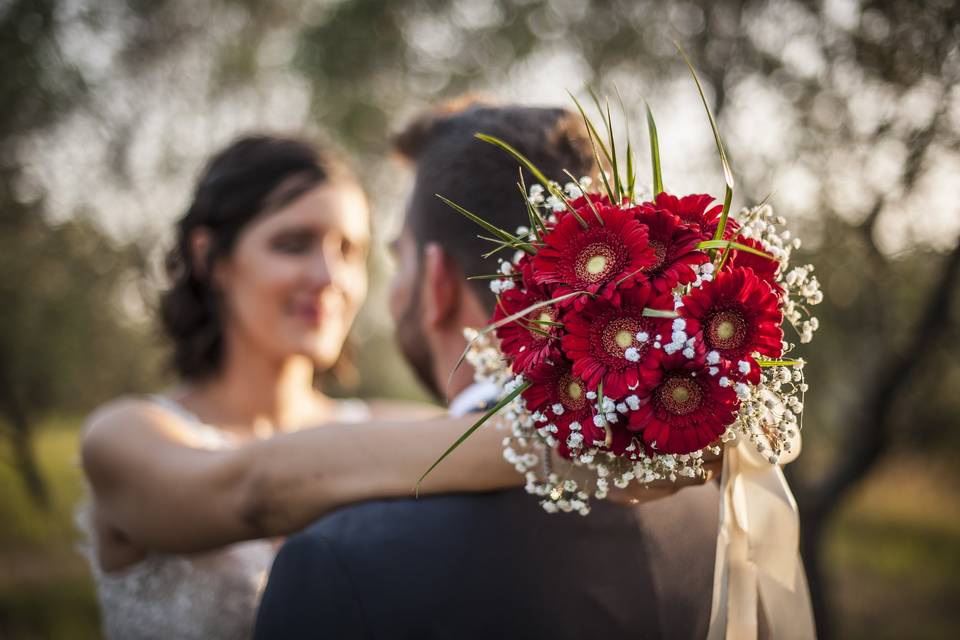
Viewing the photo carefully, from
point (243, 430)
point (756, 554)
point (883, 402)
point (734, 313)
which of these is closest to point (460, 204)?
point (734, 313)

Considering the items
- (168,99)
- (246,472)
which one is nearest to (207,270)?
(246,472)

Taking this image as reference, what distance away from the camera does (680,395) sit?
1313mm

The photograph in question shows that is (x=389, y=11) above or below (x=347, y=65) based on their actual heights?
above

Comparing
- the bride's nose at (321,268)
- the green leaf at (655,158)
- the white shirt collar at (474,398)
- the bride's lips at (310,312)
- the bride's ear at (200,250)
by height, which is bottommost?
the bride's lips at (310,312)

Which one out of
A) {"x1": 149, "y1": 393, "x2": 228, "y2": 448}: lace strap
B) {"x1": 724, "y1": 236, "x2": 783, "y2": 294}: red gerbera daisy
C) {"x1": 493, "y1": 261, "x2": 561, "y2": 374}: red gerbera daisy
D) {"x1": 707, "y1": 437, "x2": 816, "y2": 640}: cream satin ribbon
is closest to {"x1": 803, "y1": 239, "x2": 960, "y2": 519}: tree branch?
{"x1": 707, "y1": 437, "x2": 816, "y2": 640}: cream satin ribbon

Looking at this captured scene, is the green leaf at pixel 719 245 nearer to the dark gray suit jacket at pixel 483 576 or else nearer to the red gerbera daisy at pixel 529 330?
the red gerbera daisy at pixel 529 330

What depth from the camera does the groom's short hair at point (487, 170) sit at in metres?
1.91

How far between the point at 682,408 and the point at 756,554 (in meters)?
0.55

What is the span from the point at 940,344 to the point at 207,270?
4414 millimetres

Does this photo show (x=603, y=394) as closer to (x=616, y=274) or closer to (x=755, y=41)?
(x=616, y=274)

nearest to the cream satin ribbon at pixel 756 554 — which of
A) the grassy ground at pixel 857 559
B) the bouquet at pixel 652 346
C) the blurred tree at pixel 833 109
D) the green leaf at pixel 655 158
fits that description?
the bouquet at pixel 652 346

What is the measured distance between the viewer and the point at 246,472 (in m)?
2.14

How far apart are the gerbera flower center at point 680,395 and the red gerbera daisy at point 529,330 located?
209 millimetres

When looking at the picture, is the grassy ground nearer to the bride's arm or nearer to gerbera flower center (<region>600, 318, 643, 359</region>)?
the bride's arm
